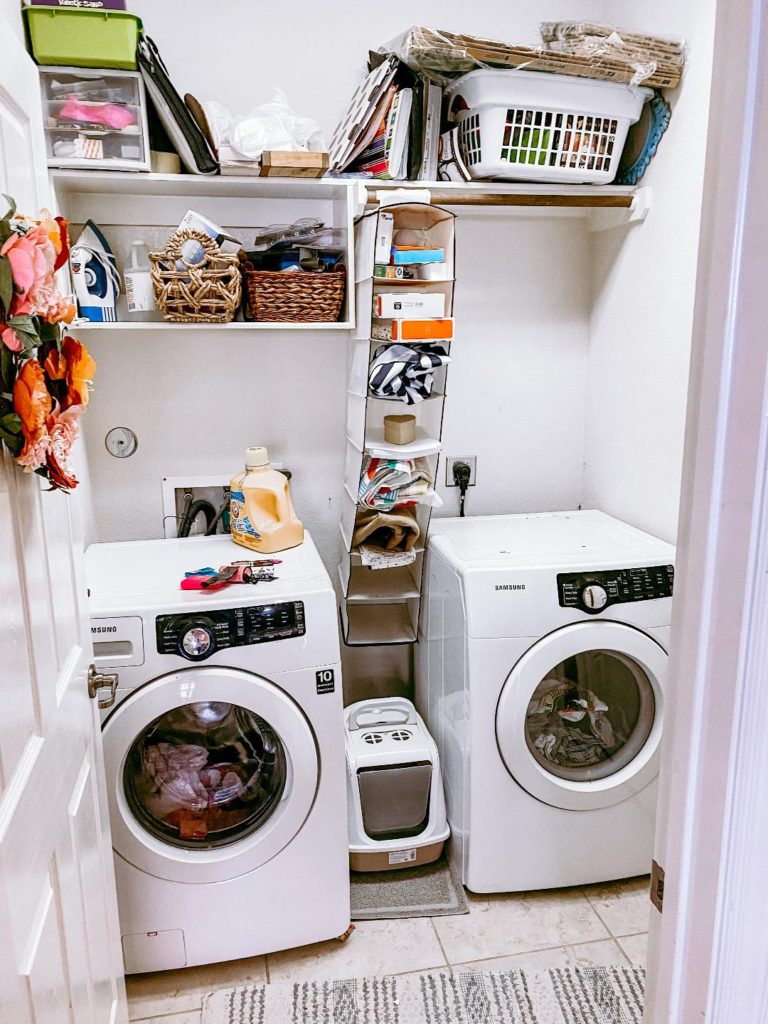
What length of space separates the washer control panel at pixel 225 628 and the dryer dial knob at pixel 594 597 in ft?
2.38

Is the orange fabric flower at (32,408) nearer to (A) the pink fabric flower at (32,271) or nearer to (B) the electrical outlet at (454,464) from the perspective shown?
(A) the pink fabric flower at (32,271)

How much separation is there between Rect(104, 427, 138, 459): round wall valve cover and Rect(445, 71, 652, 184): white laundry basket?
1229 mm

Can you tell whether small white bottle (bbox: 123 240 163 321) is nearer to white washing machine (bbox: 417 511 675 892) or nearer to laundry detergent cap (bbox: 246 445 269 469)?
laundry detergent cap (bbox: 246 445 269 469)

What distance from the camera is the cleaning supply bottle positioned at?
2059 millimetres

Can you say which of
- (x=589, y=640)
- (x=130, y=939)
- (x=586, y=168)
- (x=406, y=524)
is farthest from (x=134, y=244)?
(x=130, y=939)

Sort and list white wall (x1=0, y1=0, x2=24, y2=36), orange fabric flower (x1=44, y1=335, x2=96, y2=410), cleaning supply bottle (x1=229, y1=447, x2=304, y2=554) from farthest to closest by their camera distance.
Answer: cleaning supply bottle (x1=229, y1=447, x2=304, y2=554), white wall (x1=0, y1=0, x2=24, y2=36), orange fabric flower (x1=44, y1=335, x2=96, y2=410)

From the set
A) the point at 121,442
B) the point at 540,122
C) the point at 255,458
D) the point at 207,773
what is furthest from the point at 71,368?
the point at 540,122

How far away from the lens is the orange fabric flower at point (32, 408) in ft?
2.83

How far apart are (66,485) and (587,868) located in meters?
1.80

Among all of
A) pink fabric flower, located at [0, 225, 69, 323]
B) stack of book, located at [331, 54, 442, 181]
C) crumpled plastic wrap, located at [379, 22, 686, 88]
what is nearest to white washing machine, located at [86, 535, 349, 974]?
pink fabric flower, located at [0, 225, 69, 323]

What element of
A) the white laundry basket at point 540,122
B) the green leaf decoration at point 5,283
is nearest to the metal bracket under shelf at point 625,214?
the white laundry basket at point 540,122

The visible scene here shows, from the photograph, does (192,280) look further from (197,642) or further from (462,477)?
(462,477)

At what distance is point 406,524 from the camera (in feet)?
7.06

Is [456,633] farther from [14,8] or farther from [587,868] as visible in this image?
[14,8]
